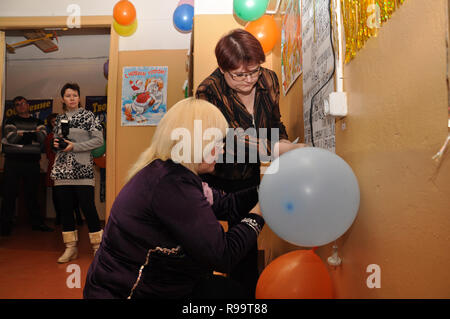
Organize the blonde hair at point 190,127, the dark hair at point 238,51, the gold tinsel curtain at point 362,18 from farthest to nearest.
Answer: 1. the dark hair at point 238,51
2. the blonde hair at point 190,127
3. the gold tinsel curtain at point 362,18

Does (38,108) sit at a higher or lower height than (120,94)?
higher

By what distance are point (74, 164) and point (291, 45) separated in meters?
1.76

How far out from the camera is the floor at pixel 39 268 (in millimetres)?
2025

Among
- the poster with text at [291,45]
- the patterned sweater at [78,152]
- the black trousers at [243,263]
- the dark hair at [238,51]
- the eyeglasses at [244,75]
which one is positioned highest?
the poster with text at [291,45]

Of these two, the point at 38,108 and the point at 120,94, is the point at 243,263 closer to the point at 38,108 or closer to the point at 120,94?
the point at 120,94

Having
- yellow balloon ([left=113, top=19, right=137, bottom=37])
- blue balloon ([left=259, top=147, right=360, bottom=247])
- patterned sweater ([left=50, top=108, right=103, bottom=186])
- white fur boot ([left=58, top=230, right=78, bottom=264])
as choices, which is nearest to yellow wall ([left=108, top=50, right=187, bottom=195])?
yellow balloon ([left=113, top=19, right=137, bottom=37])

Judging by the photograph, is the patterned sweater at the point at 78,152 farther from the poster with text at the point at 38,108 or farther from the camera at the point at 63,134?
the poster with text at the point at 38,108

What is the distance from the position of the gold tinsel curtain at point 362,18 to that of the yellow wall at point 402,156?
0.10 ft

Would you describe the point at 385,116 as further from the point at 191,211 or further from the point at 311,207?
the point at 191,211

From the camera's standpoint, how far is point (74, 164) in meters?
2.58

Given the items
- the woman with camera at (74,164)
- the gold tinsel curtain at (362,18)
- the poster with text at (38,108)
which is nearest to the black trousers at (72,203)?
the woman with camera at (74,164)

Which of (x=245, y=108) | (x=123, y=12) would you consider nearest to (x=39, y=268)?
(x=245, y=108)

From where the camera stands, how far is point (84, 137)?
8.85ft
